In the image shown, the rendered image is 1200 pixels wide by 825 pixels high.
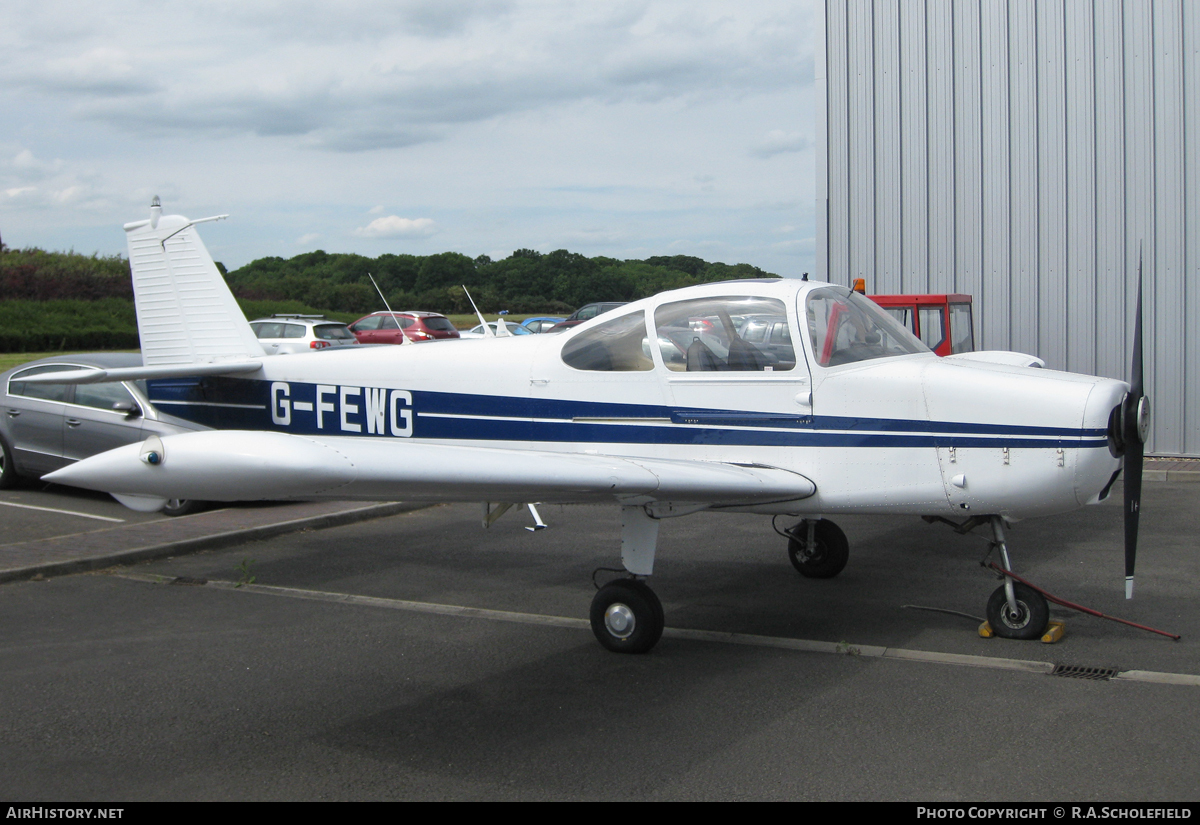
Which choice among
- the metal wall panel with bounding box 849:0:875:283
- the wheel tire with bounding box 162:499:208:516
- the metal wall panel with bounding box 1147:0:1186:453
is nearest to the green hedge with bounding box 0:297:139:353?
the wheel tire with bounding box 162:499:208:516

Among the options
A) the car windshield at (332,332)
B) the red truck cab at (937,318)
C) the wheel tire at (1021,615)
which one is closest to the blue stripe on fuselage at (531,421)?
the wheel tire at (1021,615)

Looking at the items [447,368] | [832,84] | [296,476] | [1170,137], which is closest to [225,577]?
[447,368]

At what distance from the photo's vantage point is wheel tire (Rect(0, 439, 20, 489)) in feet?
33.2

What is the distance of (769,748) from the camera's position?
388 cm

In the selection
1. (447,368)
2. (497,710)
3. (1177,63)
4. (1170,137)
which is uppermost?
(1177,63)

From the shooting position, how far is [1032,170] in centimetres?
1256

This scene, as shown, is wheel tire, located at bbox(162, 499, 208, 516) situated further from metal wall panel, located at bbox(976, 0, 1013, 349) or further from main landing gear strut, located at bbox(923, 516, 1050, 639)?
metal wall panel, located at bbox(976, 0, 1013, 349)

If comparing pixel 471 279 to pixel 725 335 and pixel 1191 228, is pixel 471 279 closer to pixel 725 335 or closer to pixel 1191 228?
pixel 1191 228

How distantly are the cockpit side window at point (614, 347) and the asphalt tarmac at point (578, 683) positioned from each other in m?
1.56

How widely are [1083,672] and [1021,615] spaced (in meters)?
0.59

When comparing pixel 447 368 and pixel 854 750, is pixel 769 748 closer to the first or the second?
pixel 854 750

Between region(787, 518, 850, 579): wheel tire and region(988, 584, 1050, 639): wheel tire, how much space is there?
4.80ft

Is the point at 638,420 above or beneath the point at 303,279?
beneath
